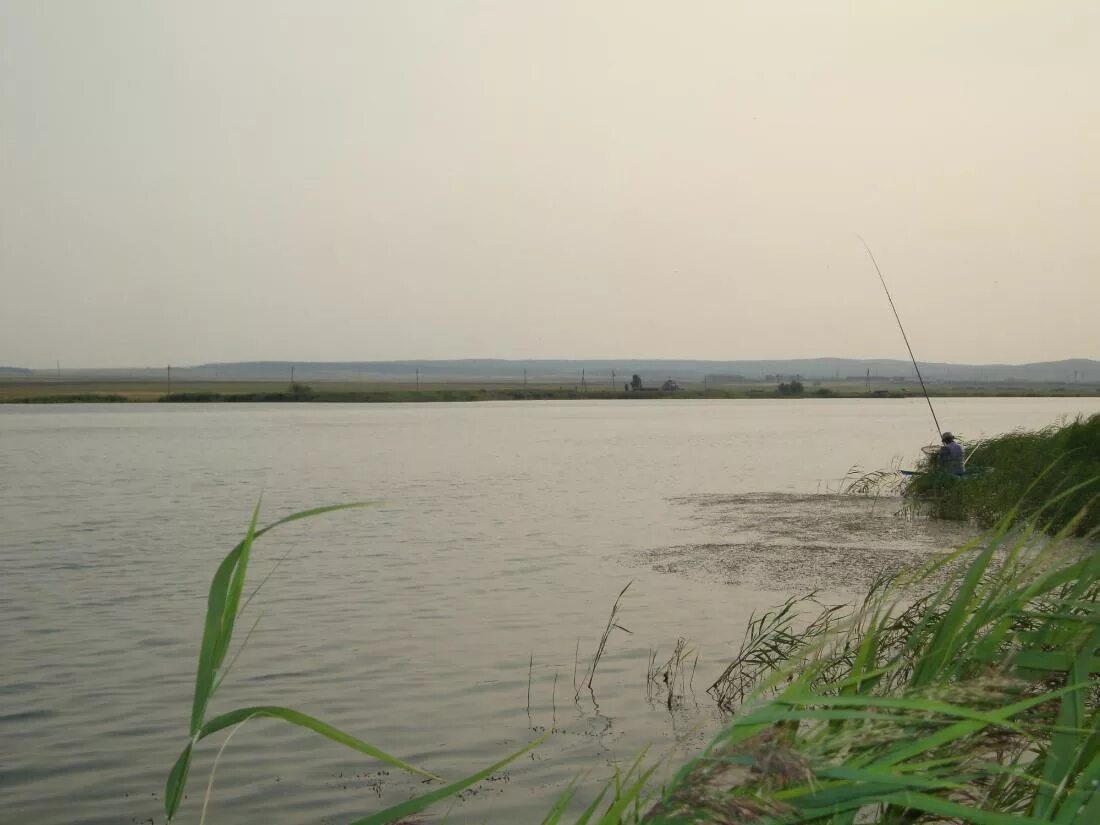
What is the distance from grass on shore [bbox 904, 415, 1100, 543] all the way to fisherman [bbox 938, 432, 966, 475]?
0.20 metres

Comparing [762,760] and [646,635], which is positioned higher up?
[762,760]

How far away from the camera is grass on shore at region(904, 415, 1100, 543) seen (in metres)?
16.2

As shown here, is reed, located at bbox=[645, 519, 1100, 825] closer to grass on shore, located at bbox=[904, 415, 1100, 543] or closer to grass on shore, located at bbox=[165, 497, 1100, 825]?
grass on shore, located at bbox=[165, 497, 1100, 825]

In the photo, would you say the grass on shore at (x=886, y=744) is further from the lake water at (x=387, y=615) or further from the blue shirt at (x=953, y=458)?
the blue shirt at (x=953, y=458)

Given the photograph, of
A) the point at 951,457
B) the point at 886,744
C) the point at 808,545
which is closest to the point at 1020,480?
the point at 951,457

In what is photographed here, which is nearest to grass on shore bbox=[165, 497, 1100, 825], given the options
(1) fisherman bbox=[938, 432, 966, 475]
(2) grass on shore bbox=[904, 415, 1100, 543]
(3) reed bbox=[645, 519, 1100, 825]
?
(3) reed bbox=[645, 519, 1100, 825]

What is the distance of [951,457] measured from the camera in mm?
22766

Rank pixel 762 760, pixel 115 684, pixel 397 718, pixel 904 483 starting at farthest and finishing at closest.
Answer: pixel 904 483, pixel 115 684, pixel 397 718, pixel 762 760

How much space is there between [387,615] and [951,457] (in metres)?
13.4

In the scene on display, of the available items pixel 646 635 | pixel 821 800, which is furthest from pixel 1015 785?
pixel 646 635

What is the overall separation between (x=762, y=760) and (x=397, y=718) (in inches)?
296

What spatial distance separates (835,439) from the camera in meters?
56.0

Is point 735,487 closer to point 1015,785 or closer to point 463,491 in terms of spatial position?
point 463,491

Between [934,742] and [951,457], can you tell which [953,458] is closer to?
[951,457]
